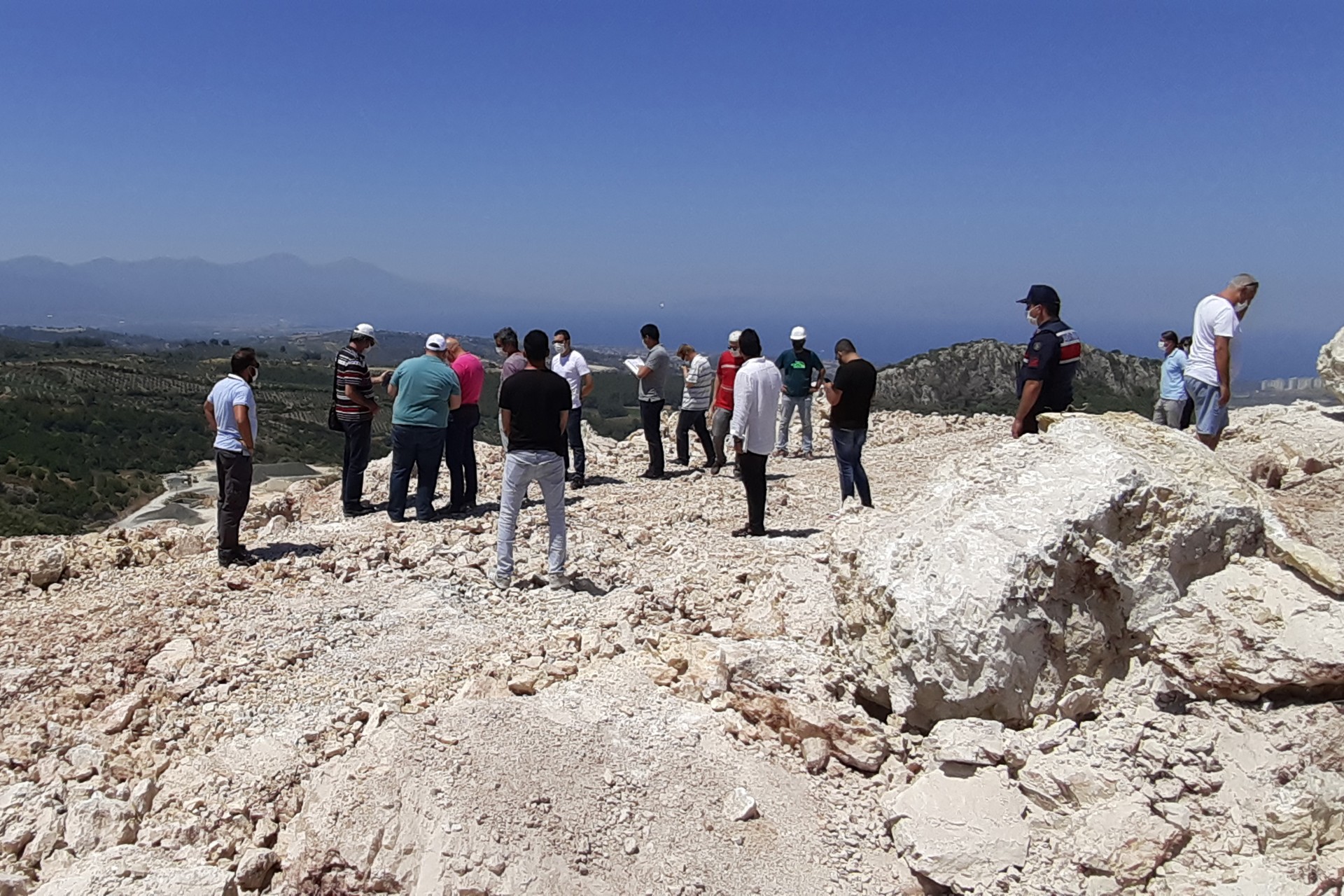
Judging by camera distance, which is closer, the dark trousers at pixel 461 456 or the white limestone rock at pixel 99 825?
the white limestone rock at pixel 99 825

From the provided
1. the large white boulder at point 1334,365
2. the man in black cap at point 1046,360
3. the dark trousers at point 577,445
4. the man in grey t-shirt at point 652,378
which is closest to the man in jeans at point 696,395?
the man in grey t-shirt at point 652,378

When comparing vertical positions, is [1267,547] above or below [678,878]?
above

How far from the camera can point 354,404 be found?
29.9 feet

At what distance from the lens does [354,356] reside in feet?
29.6

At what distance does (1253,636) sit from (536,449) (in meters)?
4.90

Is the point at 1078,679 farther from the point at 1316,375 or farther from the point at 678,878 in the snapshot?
the point at 1316,375

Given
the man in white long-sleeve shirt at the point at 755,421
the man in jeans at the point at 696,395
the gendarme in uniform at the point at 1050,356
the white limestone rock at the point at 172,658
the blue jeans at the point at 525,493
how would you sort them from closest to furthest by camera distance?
the white limestone rock at the point at 172,658 → the gendarme in uniform at the point at 1050,356 → the blue jeans at the point at 525,493 → the man in white long-sleeve shirt at the point at 755,421 → the man in jeans at the point at 696,395

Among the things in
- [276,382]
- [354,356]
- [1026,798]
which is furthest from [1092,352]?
[276,382]

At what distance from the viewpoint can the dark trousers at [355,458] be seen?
363 inches

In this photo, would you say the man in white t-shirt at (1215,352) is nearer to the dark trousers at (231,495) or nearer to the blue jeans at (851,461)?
the blue jeans at (851,461)

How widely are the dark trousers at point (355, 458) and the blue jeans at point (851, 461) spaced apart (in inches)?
194

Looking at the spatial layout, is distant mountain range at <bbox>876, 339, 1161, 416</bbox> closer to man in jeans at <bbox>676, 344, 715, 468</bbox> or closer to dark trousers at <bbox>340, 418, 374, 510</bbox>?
man in jeans at <bbox>676, 344, 715, 468</bbox>

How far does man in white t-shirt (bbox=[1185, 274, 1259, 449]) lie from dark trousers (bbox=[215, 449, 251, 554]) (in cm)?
834

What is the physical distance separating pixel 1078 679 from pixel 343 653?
176 inches
